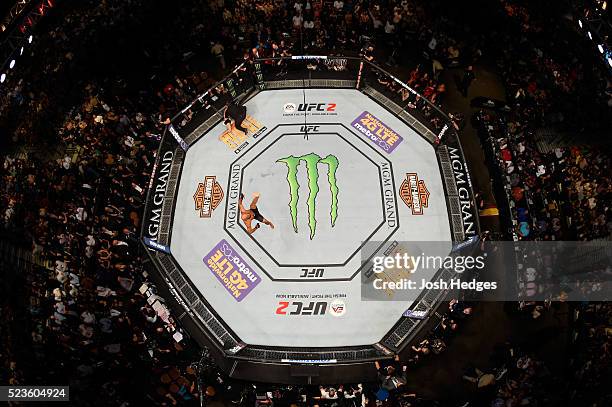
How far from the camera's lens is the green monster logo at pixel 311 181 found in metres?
14.1

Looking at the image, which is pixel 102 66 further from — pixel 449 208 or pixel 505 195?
pixel 505 195

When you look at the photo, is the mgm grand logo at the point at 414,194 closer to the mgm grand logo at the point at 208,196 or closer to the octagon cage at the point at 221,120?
the octagon cage at the point at 221,120

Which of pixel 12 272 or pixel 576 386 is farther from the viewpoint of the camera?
pixel 12 272

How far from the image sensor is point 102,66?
14.8 m

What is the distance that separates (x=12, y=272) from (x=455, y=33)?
47.9 feet

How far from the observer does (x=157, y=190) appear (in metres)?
14.5

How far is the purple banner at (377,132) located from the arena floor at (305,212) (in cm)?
3

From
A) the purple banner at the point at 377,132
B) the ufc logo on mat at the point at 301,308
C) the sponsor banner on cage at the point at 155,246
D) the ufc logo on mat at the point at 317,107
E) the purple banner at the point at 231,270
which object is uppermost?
the ufc logo on mat at the point at 317,107

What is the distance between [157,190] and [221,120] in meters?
3.08

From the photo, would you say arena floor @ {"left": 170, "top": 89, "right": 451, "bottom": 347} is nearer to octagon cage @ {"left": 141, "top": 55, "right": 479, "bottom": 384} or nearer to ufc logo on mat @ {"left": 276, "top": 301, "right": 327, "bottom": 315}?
ufc logo on mat @ {"left": 276, "top": 301, "right": 327, "bottom": 315}

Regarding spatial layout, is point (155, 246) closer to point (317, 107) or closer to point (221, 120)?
point (221, 120)

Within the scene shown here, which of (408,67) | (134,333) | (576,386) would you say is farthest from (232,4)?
(576,386)

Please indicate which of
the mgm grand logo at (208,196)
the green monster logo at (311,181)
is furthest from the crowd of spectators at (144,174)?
the green monster logo at (311,181)

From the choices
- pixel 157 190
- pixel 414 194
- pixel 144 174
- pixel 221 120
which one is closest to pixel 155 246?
pixel 157 190
